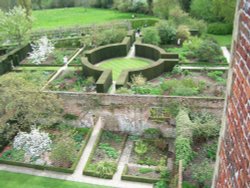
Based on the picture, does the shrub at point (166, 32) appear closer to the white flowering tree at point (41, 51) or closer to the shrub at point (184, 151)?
the white flowering tree at point (41, 51)

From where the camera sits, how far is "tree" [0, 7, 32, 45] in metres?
28.3

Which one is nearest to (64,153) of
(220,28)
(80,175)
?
(80,175)

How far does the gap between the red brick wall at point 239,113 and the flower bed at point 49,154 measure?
1188 centimetres

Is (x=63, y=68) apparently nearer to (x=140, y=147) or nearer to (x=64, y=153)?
(x=64, y=153)

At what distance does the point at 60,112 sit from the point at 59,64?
9.95m

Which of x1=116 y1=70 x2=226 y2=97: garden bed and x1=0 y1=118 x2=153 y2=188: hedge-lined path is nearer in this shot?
x1=0 y1=118 x2=153 y2=188: hedge-lined path

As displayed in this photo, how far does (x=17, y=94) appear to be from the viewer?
15.9 m

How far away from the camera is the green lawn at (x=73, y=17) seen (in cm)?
4438

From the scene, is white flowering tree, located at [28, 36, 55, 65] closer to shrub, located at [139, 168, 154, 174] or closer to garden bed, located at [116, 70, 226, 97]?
garden bed, located at [116, 70, 226, 97]

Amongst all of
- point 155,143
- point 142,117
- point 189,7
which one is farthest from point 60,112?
point 189,7

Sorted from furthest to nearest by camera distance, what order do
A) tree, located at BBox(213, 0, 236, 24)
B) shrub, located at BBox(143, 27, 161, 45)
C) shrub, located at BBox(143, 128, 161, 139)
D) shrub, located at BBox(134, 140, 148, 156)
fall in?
tree, located at BBox(213, 0, 236, 24), shrub, located at BBox(143, 27, 161, 45), shrub, located at BBox(143, 128, 161, 139), shrub, located at BBox(134, 140, 148, 156)

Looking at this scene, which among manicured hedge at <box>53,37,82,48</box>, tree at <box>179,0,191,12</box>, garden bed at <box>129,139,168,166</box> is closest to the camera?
garden bed at <box>129,139,168,166</box>

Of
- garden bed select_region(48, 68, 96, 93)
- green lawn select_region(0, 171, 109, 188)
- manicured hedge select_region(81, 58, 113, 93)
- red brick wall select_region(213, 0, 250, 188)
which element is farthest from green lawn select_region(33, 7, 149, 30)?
red brick wall select_region(213, 0, 250, 188)

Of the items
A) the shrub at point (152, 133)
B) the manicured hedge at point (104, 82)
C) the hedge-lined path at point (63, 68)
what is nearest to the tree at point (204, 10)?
the hedge-lined path at point (63, 68)
